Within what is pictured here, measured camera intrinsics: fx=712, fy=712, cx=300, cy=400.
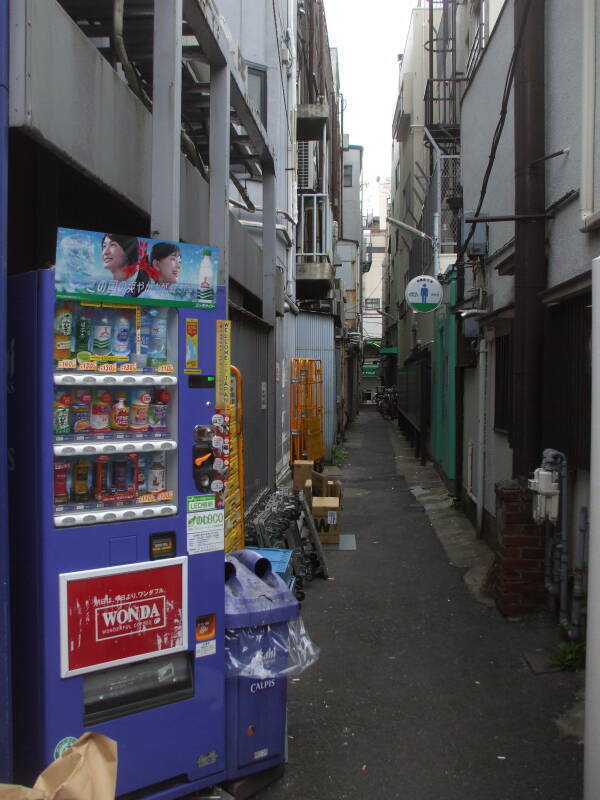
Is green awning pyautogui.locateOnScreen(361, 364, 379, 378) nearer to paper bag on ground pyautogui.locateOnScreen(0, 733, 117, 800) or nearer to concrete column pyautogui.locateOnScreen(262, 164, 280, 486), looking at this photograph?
concrete column pyautogui.locateOnScreen(262, 164, 280, 486)

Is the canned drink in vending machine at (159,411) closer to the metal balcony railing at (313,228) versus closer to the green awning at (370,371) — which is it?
the metal balcony railing at (313,228)

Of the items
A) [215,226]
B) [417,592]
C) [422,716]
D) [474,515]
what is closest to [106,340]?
[215,226]

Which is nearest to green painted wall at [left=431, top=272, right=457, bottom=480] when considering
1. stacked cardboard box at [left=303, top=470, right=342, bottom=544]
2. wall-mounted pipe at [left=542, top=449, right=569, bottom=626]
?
stacked cardboard box at [left=303, top=470, right=342, bottom=544]

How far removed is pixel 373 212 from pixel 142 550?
8331 centimetres

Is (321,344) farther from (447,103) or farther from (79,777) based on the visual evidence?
(79,777)

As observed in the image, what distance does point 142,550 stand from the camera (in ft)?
10.7

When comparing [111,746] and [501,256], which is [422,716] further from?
[501,256]

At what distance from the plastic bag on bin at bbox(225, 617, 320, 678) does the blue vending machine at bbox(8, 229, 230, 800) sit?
0.10m

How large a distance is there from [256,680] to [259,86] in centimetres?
1149

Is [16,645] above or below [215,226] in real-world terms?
below

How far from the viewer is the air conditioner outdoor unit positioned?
763 inches

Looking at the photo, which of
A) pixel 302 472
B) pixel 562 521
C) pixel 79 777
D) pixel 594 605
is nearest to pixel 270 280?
pixel 302 472

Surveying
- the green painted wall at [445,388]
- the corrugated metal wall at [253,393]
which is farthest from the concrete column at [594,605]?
the green painted wall at [445,388]

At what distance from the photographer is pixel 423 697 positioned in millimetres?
4660
